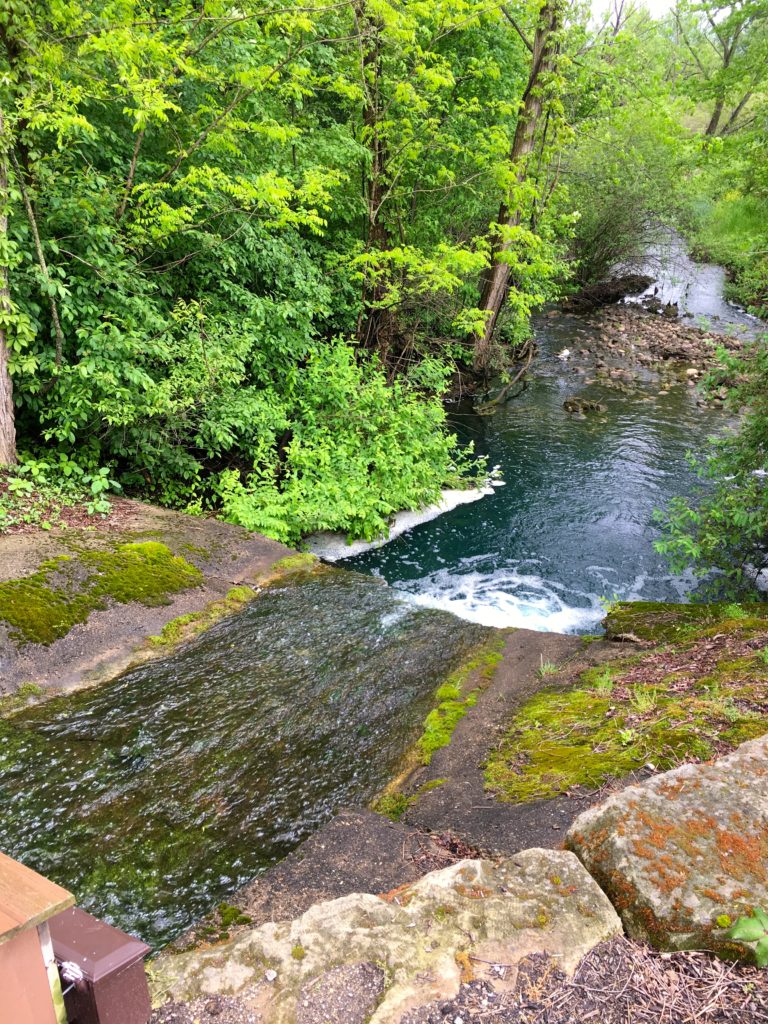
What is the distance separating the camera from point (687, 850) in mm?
2393

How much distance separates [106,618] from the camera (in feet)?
18.0

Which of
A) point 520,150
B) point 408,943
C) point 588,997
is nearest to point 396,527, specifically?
point 408,943

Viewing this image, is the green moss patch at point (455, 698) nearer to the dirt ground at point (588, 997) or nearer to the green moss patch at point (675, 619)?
the green moss patch at point (675, 619)

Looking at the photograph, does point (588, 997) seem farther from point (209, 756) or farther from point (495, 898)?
point (209, 756)

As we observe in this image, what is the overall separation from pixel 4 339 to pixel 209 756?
5.03 m

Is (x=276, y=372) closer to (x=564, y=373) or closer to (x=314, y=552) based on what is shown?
(x=314, y=552)

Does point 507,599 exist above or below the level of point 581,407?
below

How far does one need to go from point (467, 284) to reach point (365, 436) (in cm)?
607

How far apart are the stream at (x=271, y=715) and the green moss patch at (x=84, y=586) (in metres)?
0.76

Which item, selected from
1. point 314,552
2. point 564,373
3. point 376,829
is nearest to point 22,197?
point 314,552

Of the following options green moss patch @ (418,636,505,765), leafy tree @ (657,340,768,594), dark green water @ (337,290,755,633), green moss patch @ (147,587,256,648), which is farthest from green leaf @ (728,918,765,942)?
leafy tree @ (657,340,768,594)

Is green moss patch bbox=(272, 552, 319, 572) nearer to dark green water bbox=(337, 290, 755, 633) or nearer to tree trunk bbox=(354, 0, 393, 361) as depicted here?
dark green water bbox=(337, 290, 755, 633)

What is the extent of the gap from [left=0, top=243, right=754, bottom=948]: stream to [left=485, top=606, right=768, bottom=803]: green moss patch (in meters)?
0.95

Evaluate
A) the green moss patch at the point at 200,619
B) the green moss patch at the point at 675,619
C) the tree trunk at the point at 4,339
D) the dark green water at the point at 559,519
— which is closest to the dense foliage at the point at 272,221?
the tree trunk at the point at 4,339
